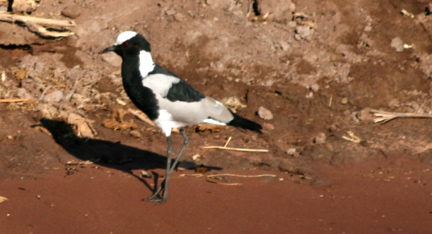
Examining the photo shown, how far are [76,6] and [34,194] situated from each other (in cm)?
498

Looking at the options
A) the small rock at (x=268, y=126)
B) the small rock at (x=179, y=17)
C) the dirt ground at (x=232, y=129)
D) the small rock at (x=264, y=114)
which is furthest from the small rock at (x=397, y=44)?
the small rock at (x=179, y=17)

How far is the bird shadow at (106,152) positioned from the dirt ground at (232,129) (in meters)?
0.02

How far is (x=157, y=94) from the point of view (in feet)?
19.5

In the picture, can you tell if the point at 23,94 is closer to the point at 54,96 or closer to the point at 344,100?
the point at 54,96

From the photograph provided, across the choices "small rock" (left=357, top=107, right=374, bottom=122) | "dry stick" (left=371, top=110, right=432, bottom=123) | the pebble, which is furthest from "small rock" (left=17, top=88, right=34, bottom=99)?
"dry stick" (left=371, top=110, right=432, bottom=123)

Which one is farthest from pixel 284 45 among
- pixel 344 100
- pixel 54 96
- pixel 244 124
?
pixel 54 96

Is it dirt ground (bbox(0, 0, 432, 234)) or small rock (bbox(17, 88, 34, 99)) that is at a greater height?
dirt ground (bbox(0, 0, 432, 234))

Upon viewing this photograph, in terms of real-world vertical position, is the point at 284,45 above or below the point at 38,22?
below

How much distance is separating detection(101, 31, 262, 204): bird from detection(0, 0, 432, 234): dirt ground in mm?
638

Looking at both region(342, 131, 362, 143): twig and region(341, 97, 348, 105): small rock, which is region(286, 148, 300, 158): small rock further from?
region(341, 97, 348, 105): small rock

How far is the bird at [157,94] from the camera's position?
5.92 m

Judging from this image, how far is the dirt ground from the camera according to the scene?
546cm

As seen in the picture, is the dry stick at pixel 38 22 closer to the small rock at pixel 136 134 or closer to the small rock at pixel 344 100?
the small rock at pixel 136 134

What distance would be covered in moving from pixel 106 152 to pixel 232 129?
1736 mm
